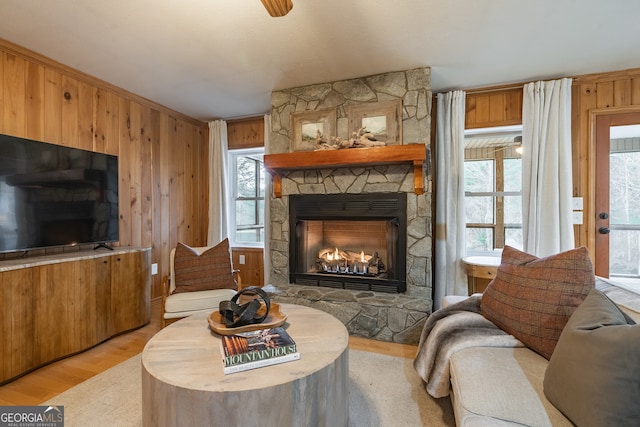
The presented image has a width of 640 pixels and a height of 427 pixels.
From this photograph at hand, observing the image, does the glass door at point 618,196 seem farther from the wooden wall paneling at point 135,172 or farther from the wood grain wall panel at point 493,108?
the wooden wall paneling at point 135,172

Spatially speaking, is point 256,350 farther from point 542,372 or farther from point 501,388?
point 542,372

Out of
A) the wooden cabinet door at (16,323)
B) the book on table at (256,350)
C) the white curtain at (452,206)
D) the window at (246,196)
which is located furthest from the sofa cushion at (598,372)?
the window at (246,196)

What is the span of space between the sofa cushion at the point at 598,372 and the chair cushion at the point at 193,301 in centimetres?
219

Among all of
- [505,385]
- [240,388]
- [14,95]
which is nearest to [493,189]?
[505,385]

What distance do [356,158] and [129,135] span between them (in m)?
2.48

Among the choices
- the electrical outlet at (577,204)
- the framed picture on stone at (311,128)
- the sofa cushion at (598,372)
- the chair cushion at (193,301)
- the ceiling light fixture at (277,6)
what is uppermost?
the ceiling light fixture at (277,6)

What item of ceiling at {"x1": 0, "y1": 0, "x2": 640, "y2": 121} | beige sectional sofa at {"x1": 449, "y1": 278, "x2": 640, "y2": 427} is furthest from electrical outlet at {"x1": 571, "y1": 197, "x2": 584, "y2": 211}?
beige sectional sofa at {"x1": 449, "y1": 278, "x2": 640, "y2": 427}

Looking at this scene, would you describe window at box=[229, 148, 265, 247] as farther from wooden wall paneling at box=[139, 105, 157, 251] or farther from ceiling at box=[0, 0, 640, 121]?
ceiling at box=[0, 0, 640, 121]

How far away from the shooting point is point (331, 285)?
118 inches

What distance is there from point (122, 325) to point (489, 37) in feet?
12.5

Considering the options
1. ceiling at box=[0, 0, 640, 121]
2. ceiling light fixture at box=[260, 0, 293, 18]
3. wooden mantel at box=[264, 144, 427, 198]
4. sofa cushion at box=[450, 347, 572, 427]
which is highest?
ceiling at box=[0, 0, 640, 121]

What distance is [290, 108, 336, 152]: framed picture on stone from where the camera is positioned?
306cm

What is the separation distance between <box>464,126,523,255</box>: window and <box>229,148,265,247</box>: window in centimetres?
260

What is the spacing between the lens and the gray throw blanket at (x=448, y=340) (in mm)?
1468
